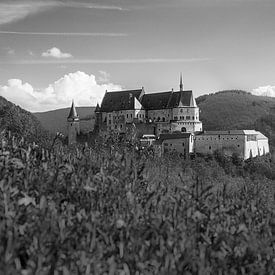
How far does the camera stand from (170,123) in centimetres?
8744

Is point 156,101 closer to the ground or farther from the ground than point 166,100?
closer to the ground

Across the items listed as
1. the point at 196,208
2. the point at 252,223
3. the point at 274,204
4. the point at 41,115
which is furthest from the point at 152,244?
the point at 41,115

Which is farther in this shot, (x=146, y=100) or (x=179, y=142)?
(x=146, y=100)

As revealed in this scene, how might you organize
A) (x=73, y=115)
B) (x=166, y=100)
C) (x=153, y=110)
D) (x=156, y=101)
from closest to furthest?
1. (x=166, y=100)
2. (x=153, y=110)
3. (x=156, y=101)
4. (x=73, y=115)

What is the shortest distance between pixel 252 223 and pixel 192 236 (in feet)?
3.32

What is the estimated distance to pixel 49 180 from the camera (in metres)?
4.16

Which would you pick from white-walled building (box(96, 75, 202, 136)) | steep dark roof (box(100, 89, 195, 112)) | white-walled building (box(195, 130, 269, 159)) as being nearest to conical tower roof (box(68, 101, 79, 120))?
white-walled building (box(96, 75, 202, 136))

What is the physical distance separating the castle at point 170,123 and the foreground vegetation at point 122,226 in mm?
69494

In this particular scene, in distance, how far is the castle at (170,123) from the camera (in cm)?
7788

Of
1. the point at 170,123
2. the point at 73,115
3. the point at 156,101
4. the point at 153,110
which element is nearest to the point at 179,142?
the point at 170,123

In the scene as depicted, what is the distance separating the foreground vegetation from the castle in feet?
228

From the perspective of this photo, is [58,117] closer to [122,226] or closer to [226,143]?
[226,143]

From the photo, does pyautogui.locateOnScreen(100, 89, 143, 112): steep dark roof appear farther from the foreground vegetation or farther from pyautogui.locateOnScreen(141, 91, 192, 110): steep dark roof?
the foreground vegetation

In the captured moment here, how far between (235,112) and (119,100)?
69.8m
